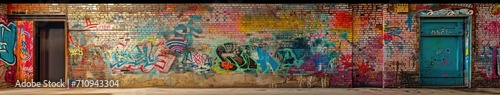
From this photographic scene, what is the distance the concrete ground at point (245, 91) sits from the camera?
34.0 feet

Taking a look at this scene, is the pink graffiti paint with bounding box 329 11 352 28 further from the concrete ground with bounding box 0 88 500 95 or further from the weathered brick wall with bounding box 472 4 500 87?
the weathered brick wall with bounding box 472 4 500 87

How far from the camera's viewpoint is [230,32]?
1121 cm

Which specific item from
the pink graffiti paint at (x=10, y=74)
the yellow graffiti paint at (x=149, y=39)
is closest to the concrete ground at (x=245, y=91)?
the pink graffiti paint at (x=10, y=74)

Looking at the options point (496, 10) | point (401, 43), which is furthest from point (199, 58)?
point (496, 10)

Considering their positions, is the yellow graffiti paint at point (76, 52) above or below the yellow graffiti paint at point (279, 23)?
below

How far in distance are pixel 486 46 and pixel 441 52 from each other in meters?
1.19

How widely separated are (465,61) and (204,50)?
7310 mm

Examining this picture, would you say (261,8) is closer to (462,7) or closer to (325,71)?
(325,71)

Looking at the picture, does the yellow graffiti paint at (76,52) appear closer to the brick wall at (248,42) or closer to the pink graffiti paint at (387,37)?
the brick wall at (248,42)

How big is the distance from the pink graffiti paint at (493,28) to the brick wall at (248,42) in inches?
1.1

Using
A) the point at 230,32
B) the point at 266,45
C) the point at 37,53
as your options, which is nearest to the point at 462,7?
the point at 266,45

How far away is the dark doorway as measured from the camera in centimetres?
1159
